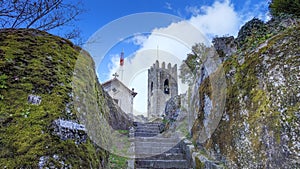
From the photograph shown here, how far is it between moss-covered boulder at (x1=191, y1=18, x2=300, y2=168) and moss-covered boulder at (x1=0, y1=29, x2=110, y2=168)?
1.42m

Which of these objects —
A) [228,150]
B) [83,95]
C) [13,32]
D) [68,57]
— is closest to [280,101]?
[228,150]

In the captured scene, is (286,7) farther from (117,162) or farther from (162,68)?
(162,68)

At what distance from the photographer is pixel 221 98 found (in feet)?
9.30

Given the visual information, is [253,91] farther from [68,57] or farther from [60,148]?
[68,57]

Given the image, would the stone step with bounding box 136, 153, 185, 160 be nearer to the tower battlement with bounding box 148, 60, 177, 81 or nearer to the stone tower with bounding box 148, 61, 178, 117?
the stone tower with bounding box 148, 61, 178, 117

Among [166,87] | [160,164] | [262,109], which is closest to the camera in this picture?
A: [262,109]

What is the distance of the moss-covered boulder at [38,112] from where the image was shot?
1.37 meters

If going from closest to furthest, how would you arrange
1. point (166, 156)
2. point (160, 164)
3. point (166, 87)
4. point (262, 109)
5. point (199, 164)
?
1. point (262, 109)
2. point (199, 164)
3. point (160, 164)
4. point (166, 156)
5. point (166, 87)

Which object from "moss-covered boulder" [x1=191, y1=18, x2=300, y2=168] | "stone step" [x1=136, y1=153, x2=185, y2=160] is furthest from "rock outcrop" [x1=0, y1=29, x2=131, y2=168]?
"stone step" [x1=136, y1=153, x2=185, y2=160]

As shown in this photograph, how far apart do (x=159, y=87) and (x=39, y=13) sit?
2966 cm

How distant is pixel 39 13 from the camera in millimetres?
4094

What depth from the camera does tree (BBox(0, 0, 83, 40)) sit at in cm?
365

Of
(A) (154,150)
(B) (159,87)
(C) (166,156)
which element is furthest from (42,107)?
(B) (159,87)

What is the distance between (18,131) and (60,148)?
0.31 meters
